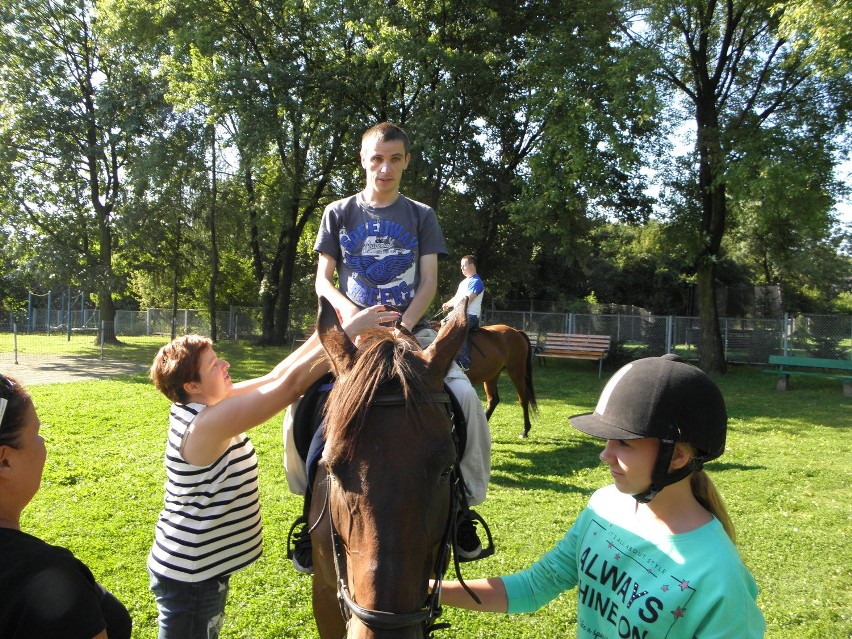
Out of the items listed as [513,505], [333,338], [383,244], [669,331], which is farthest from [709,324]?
[333,338]

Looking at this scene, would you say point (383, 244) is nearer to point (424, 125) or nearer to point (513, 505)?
point (513, 505)

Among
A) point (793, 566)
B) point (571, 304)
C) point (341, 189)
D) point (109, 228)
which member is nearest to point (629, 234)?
point (571, 304)

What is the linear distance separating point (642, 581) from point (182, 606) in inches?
78.4

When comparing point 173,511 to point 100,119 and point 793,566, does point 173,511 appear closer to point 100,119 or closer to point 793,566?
point 793,566

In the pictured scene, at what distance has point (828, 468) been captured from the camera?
8.77m

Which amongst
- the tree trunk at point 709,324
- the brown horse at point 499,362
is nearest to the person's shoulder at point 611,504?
the brown horse at point 499,362

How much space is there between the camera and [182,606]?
2541 mm

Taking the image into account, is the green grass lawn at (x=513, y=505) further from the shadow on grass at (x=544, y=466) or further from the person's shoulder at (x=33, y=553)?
the person's shoulder at (x=33, y=553)

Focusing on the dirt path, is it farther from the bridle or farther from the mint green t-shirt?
the mint green t-shirt

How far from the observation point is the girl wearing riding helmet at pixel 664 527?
163 centimetres

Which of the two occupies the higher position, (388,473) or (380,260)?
(380,260)

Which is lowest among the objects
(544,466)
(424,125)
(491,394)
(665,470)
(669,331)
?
(544,466)

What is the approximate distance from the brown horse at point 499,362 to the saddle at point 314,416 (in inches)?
305

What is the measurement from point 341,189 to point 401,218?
24.2m
